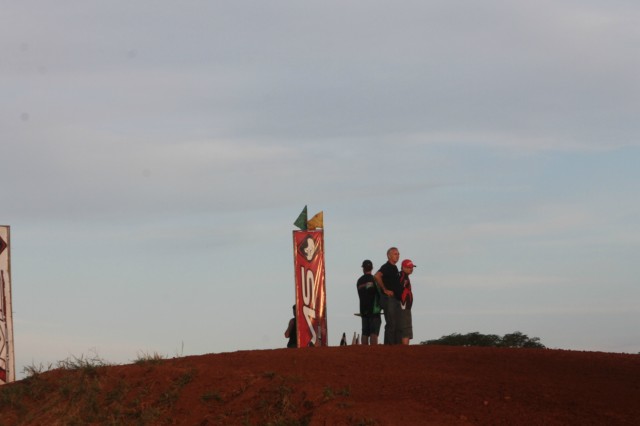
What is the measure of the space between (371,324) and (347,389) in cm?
588

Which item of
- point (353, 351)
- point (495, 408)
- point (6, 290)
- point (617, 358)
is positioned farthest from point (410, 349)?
point (6, 290)

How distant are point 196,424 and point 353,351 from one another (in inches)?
125

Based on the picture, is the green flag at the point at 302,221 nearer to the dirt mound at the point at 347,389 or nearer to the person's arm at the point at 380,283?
the person's arm at the point at 380,283

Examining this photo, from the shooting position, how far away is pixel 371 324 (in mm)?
19078

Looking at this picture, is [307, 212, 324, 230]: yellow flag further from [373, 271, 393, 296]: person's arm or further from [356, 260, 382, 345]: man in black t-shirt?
[373, 271, 393, 296]: person's arm

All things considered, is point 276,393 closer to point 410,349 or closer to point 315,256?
point 410,349

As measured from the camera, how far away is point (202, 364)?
16094mm

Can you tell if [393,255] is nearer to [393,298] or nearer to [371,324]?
[393,298]

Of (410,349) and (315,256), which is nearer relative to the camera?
(410,349)

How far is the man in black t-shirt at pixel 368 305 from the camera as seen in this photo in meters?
18.8

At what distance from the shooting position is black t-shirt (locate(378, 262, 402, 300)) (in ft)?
59.2

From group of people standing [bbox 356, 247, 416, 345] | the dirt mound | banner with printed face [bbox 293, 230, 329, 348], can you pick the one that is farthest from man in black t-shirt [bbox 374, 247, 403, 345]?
the dirt mound

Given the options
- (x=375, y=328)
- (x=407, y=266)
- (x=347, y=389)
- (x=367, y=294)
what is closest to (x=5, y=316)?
(x=367, y=294)

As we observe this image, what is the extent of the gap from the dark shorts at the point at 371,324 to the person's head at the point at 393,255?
1254mm
